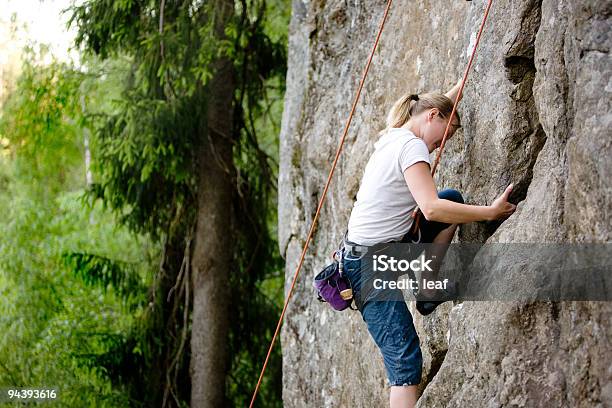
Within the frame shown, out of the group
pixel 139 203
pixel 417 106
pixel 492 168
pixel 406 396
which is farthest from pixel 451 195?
pixel 139 203

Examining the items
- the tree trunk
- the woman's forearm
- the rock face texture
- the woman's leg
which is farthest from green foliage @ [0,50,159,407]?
the woman's forearm

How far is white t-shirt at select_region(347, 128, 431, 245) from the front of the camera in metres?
4.11

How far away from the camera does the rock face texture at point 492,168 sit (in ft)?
11.1

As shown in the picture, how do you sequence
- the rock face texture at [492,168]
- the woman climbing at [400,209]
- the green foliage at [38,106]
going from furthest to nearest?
1. the green foliage at [38,106]
2. the woman climbing at [400,209]
3. the rock face texture at [492,168]

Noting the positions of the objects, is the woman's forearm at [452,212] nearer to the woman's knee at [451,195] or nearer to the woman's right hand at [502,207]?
the woman's right hand at [502,207]

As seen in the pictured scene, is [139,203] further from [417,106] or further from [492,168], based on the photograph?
[492,168]

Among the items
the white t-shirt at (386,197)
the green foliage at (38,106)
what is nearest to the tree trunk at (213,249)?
the green foliage at (38,106)

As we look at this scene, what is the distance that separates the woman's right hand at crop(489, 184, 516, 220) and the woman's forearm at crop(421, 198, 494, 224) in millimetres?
24

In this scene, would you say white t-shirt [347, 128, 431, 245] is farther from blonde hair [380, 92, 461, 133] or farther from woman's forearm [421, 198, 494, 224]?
woman's forearm [421, 198, 494, 224]

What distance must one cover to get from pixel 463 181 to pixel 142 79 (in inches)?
220

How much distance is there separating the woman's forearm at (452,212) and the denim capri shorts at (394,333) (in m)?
0.40

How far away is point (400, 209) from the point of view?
13.7 ft

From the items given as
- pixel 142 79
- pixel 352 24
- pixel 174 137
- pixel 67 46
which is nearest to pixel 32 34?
pixel 67 46

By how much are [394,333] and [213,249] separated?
6.15 metres
